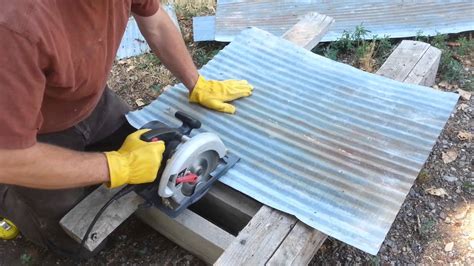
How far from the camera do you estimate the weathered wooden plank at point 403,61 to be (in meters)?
2.62

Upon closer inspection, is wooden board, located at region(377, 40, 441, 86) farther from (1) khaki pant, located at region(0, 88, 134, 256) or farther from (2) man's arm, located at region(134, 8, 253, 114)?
(1) khaki pant, located at region(0, 88, 134, 256)

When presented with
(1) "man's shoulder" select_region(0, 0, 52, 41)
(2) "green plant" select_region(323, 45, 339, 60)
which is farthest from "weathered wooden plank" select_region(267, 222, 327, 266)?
(2) "green plant" select_region(323, 45, 339, 60)

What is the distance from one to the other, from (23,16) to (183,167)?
0.76 meters

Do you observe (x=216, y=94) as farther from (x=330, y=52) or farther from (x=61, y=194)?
(x=330, y=52)

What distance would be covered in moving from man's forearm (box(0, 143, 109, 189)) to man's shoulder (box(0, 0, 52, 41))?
1.22ft

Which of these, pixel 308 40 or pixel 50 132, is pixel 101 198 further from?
pixel 308 40

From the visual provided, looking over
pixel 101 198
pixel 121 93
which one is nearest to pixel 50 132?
pixel 101 198

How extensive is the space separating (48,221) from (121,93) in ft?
4.40

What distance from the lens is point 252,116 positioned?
237 cm

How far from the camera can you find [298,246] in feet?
5.87

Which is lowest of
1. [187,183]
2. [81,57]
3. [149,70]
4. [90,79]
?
[149,70]

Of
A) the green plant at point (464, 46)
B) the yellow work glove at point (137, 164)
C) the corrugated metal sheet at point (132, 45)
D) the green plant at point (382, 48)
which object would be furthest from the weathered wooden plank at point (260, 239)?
the corrugated metal sheet at point (132, 45)

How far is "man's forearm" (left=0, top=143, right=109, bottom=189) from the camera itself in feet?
5.05

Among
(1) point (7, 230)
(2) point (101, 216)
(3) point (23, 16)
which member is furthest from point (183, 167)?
(1) point (7, 230)
